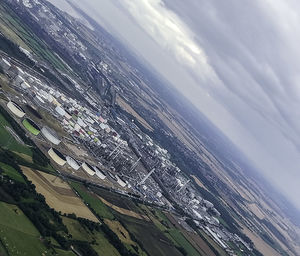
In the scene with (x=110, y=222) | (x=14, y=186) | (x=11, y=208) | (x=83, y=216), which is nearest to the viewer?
(x=11, y=208)

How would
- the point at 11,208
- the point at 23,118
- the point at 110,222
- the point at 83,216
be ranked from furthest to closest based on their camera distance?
the point at 23,118 < the point at 110,222 < the point at 83,216 < the point at 11,208

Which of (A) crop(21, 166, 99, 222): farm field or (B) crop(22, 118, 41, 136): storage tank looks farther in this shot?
(B) crop(22, 118, 41, 136): storage tank

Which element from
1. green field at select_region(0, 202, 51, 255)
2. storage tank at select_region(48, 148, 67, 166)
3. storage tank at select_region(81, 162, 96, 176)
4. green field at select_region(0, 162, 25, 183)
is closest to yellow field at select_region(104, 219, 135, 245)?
storage tank at select_region(48, 148, 67, 166)

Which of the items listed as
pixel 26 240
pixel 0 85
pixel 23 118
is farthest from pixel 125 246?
pixel 0 85

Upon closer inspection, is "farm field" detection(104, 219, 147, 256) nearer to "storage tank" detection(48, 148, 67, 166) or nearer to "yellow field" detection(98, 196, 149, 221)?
"yellow field" detection(98, 196, 149, 221)

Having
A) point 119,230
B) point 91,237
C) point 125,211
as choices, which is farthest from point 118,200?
→ point 91,237

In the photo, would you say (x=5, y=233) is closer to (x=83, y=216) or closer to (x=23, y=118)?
(x=83, y=216)

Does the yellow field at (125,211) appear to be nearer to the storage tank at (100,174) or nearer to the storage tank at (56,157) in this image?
the storage tank at (100,174)
